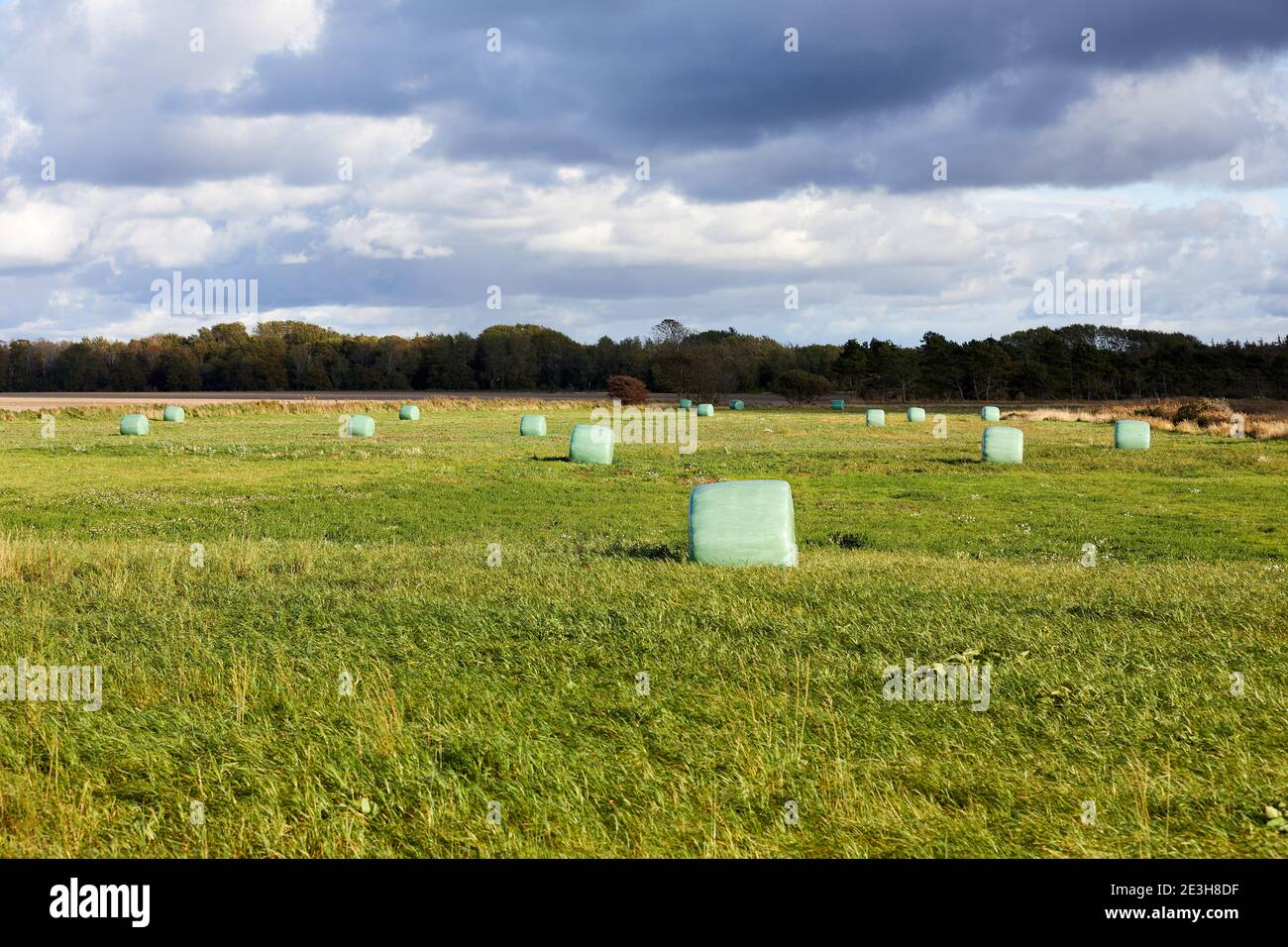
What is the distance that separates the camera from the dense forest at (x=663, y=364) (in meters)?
111

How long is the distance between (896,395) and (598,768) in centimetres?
11311

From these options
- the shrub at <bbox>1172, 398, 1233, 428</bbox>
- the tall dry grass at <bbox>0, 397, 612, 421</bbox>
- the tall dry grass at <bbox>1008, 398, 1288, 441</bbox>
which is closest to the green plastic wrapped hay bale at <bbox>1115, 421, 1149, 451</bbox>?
the tall dry grass at <bbox>1008, 398, 1288, 441</bbox>

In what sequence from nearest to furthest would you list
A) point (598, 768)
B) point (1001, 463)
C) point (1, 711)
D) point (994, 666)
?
point (598, 768)
point (1, 711)
point (994, 666)
point (1001, 463)

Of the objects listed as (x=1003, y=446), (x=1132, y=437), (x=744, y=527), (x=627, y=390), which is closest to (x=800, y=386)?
(x=627, y=390)

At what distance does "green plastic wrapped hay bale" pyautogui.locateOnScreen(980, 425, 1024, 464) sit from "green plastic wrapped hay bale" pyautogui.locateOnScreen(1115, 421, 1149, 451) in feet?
24.4

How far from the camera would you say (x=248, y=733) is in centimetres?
718

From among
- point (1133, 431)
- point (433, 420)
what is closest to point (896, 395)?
point (433, 420)

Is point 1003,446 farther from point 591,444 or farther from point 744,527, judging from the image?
point 744,527

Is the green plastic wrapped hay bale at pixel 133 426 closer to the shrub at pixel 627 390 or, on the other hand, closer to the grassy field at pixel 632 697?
the grassy field at pixel 632 697

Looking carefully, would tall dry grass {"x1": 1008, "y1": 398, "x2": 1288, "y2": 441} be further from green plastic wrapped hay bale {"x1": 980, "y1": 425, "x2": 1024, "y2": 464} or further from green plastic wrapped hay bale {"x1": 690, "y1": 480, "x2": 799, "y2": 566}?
green plastic wrapped hay bale {"x1": 690, "y1": 480, "x2": 799, "y2": 566}

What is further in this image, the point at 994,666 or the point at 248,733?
the point at 994,666
